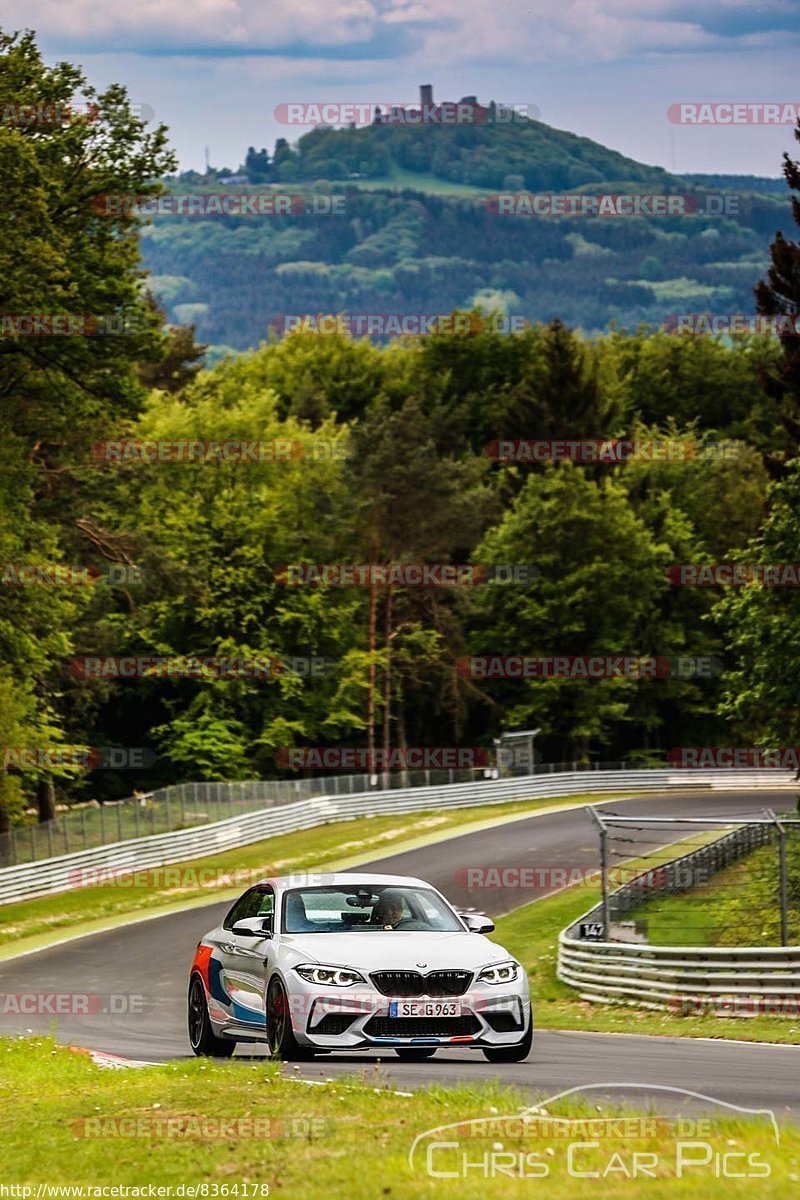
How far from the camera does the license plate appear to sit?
1284 cm

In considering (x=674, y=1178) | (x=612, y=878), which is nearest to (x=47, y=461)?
(x=612, y=878)

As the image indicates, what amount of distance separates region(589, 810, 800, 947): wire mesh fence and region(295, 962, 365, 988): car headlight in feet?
29.6

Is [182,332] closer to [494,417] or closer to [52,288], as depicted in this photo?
[494,417]

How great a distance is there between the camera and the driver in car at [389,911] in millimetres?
13867

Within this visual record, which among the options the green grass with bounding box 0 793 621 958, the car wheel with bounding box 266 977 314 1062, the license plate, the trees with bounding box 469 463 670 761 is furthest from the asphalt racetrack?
the trees with bounding box 469 463 670 761

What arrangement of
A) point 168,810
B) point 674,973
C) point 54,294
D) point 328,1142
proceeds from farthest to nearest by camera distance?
point 168,810 < point 54,294 < point 674,973 < point 328,1142

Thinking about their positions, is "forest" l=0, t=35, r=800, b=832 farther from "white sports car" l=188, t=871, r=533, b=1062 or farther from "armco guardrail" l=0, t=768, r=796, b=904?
"white sports car" l=188, t=871, r=533, b=1062

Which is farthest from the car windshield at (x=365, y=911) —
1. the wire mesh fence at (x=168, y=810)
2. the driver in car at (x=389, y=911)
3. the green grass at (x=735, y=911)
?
the wire mesh fence at (x=168, y=810)

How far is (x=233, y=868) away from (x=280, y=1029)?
1239 inches

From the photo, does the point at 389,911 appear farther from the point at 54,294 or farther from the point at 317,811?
the point at 317,811

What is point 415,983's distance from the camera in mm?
12852

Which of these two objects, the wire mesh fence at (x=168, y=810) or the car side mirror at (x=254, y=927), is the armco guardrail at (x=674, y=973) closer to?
the car side mirror at (x=254, y=927)

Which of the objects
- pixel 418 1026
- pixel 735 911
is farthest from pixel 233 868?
pixel 418 1026

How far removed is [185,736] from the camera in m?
70.6
